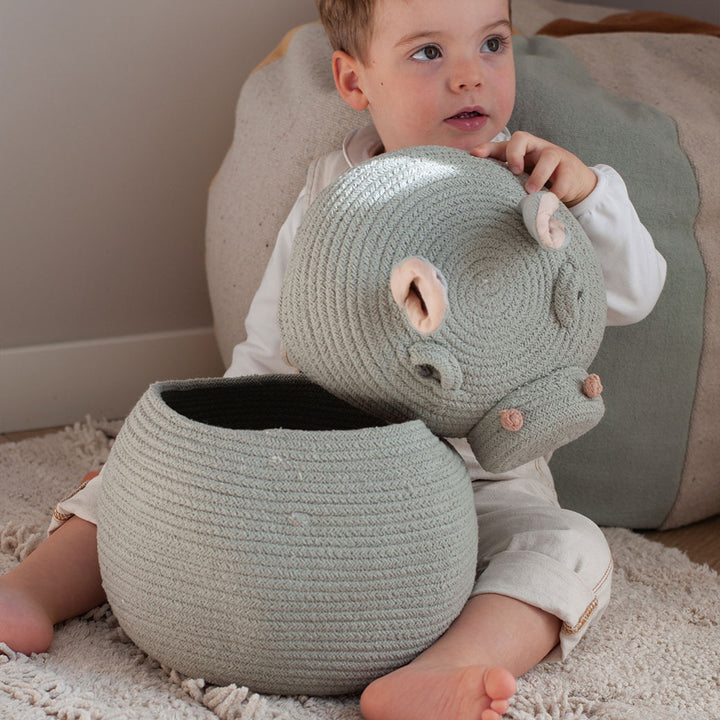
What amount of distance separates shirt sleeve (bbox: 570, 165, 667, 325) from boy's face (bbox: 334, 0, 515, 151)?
0.43ft

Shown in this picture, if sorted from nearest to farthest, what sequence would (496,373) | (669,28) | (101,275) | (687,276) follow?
1. (496,373)
2. (687,276)
3. (669,28)
4. (101,275)

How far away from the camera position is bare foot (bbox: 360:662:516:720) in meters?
0.65

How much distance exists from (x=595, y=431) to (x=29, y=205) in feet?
2.95

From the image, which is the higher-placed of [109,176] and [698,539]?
[109,176]

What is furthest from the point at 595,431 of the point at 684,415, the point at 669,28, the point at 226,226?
the point at 669,28

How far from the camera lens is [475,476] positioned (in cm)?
94

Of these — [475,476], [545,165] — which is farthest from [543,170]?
[475,476]

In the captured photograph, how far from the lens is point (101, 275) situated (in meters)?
1.52

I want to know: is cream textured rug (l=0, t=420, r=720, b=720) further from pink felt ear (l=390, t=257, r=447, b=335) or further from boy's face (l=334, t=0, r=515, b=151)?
boy's face (l=334, t=0, r=515, b=151)

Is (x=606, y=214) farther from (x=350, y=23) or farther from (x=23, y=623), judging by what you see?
(x=23, y=623)

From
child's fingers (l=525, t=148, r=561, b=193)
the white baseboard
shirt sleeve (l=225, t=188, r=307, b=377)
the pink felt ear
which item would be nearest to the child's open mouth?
child's fingers (l=525, t=148, r=561, b=193)

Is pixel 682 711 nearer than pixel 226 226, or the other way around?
pixel 682 711

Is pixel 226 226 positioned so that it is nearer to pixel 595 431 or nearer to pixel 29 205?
pixel 29 205

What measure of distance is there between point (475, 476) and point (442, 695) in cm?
31
